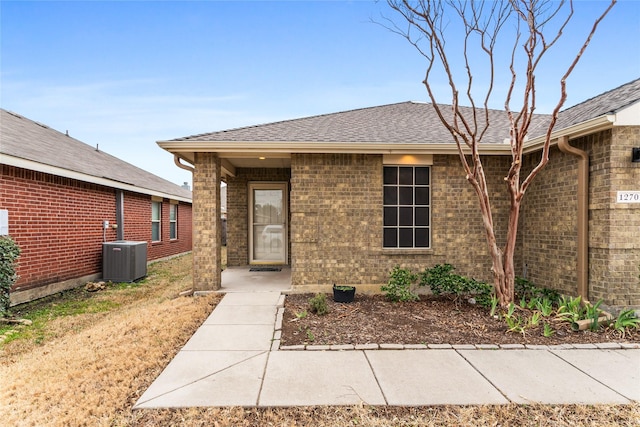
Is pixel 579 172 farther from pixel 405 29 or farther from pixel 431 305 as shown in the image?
pixel 405 29

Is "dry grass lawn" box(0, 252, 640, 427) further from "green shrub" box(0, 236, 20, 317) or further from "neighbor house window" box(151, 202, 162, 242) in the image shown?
"neighbor house window" box(151, 202, 162, 242)

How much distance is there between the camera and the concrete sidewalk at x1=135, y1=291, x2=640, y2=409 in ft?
9.33

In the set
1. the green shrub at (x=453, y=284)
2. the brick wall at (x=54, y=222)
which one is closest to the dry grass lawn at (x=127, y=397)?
the brick wall at (x=54, y=222)

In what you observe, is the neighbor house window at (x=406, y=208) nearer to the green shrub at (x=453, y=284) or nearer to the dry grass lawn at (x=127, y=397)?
the green shrub at (x=453, y=284)

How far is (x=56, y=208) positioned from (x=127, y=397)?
663 cm

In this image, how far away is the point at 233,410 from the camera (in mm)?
2666

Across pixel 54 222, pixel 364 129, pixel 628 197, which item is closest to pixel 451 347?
pixel 628 197

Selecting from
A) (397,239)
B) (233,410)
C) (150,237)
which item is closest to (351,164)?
(397,239)

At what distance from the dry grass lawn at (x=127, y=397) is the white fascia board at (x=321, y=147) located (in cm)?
315

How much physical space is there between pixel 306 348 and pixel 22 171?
697 centimetres

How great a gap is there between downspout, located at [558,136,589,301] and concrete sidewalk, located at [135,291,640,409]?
4.57 ft

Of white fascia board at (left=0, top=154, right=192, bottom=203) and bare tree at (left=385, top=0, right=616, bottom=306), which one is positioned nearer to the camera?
bare tree at (left=385, top=0, right=616, bottom=306)

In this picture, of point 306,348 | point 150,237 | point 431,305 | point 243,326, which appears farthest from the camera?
point 150,237

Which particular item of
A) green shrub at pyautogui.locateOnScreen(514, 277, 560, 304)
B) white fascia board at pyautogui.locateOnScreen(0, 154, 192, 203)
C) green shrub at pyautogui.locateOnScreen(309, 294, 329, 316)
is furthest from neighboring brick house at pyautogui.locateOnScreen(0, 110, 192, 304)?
green shrub at pyautogui.locateOnScreen(514, 277, 560, 304)
